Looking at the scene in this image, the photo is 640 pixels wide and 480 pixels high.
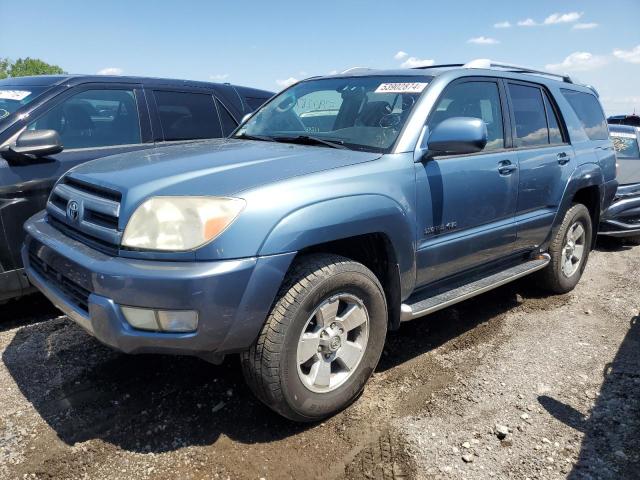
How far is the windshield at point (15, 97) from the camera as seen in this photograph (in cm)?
373

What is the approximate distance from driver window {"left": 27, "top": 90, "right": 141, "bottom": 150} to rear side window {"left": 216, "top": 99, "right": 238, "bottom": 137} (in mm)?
890

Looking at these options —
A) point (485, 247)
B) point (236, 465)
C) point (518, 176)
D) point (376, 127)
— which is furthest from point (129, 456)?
point (518, 176)

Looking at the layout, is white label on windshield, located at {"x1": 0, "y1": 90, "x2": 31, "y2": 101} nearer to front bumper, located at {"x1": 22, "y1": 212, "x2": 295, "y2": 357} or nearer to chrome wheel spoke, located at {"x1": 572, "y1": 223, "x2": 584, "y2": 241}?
front bumper, located at {"x1": 22, "y1": 212, "x2": 295, "y2": 357}

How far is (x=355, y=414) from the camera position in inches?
109

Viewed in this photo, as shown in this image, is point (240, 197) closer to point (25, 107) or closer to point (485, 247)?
point (485, 247)

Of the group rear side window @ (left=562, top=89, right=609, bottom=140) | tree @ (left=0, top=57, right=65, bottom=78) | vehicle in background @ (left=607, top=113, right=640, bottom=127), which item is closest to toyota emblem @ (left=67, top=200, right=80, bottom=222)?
rear side window @ (left=562, top=89, right=609, bottom=140)

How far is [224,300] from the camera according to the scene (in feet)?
7.04

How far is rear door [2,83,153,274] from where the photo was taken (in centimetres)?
340

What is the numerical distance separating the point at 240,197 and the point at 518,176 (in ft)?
7.59

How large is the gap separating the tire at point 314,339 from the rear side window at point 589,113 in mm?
3164

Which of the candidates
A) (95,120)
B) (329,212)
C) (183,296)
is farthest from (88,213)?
(95,120)

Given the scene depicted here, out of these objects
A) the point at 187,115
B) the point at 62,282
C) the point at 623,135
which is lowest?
the point at 62,282

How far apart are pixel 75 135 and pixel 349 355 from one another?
2.75 m

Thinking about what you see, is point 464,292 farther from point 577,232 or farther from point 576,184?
point 577,232
